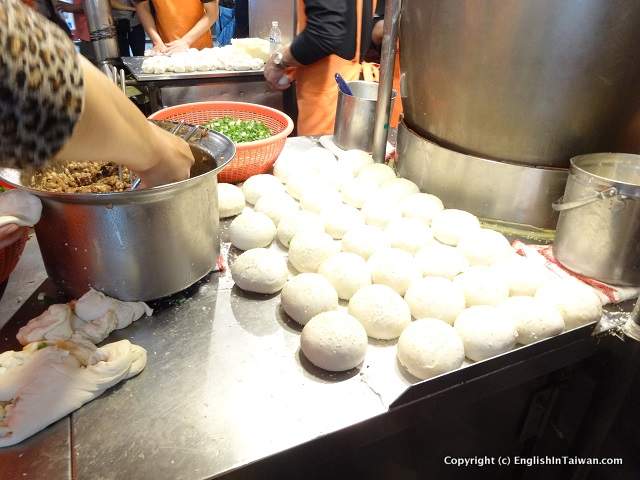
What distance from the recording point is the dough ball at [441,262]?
4.34 feet

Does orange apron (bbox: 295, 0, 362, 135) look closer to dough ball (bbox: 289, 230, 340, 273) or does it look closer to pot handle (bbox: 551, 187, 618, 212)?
dough ball (bbox: 289, 230, 340, 273)

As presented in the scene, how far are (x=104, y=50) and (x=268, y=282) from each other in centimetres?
451

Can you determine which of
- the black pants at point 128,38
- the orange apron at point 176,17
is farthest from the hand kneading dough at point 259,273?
the black pants at point 128,38

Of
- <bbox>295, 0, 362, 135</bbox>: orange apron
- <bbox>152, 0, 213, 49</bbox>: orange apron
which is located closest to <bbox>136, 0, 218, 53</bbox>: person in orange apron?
<bbox>152, 0, 213, 49</bbox>: orange apron

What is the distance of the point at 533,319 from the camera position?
3.74 ft

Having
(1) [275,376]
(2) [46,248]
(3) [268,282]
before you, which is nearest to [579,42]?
(3) [268,282]

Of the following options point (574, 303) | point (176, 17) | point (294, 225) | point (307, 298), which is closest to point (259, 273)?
point (307, 298)

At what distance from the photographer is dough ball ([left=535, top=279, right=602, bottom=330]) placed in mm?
1185

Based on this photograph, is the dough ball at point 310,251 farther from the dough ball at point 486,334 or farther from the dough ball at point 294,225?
the dough ball at point 486,334

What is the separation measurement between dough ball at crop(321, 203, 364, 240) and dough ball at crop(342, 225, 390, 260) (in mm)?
47

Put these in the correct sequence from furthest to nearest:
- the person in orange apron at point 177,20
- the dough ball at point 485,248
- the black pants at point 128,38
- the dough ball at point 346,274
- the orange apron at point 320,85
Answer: the black pants at point 128,38 → the person in orange apron at point 177,20 → the orange apron at point 320,85 → the dough ball at point 485,248 → the dough ball at point 346,274

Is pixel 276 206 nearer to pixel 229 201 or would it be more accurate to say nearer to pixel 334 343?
pixel 229 201

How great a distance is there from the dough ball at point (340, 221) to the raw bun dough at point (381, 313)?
1.20 feet

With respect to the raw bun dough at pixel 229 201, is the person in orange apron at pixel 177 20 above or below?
above
